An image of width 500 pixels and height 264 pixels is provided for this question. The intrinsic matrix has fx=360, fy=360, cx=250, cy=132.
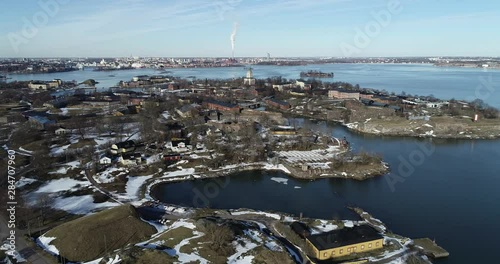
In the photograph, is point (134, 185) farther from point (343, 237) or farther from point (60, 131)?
point (60, 131)

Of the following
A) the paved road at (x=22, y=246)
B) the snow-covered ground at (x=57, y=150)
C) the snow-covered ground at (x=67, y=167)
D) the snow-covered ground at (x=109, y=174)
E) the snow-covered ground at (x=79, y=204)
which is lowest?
→ the snow-covered ground at (x=79, y=204)

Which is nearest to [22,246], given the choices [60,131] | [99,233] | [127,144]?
[99,233]

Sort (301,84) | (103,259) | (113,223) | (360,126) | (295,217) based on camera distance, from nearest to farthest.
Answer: (103,259) → (113,223) → (295,217) → (360,126) → (301,84)

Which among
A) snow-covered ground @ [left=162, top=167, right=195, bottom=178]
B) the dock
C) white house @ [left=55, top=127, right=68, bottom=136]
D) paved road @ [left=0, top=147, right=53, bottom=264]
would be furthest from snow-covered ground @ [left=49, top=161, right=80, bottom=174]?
the dock

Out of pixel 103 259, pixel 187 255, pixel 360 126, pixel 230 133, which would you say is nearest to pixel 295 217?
pixel 187 255

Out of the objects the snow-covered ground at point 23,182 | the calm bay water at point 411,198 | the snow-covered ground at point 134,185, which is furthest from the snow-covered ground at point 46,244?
the snow-covered ground at point 23,182

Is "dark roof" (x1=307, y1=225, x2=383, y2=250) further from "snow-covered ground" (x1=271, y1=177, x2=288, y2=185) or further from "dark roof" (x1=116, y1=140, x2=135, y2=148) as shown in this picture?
"dark roof" (x1=116, y1=140, x2=135, y2=148)

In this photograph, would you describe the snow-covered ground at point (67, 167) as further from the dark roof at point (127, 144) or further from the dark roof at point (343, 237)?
the dark roof at point (343, 237)

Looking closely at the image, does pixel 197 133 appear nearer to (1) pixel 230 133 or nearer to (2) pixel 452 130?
Result: (1) pixel 230 133
